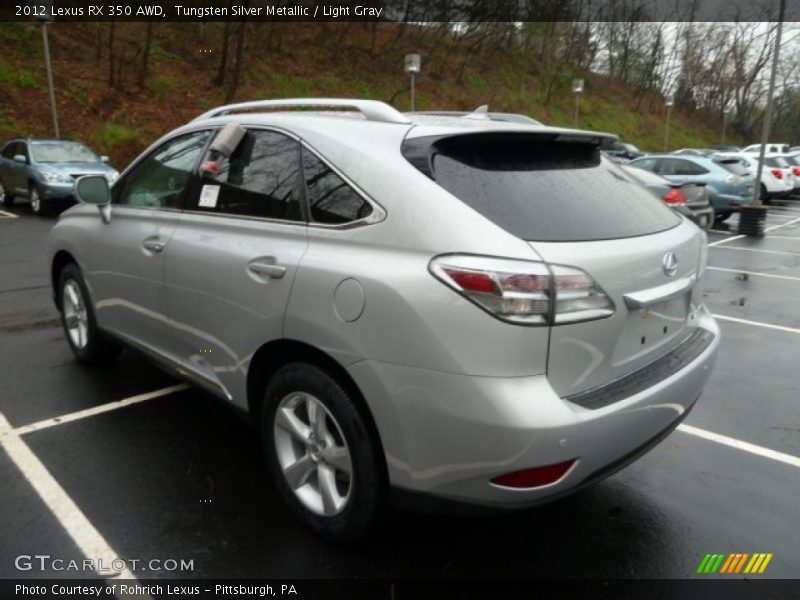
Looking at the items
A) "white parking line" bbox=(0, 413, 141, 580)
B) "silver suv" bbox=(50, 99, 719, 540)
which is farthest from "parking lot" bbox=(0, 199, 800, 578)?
"silver suv" bbox=(50, 99, 719, 540)

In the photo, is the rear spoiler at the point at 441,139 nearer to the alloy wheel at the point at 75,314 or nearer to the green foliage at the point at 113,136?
the alloy wheel at the point at 75,314

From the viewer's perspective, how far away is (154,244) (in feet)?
11.1

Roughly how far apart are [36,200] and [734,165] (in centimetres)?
1586

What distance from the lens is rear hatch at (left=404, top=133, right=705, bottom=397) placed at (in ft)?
7.22

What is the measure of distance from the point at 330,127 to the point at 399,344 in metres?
1.09

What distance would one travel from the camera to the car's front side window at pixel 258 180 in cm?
276

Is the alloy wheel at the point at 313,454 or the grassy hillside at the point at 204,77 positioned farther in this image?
the grassy hillside at the point at 204,77

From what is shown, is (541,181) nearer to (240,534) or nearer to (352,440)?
(352,440)

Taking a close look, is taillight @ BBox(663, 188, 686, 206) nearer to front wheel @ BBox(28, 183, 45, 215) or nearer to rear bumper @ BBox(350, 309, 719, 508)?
rear bumper @ BBox(350, 309, 719, 508)

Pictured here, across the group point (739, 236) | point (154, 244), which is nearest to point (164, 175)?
point (154, 244)

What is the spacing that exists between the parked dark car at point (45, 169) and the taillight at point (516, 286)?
1254 cm

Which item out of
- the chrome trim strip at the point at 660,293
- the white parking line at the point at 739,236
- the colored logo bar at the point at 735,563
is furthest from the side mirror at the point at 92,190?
the white parking line at the point at 739,236

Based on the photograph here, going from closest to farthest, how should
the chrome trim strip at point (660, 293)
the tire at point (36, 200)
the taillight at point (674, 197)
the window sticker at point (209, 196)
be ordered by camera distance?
the chrome trim strip at point (660, 293) → the window sticker at point (209, 196) → the taillight at point (674, 197) → the tire at point (36, 200)

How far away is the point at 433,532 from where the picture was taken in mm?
2746
